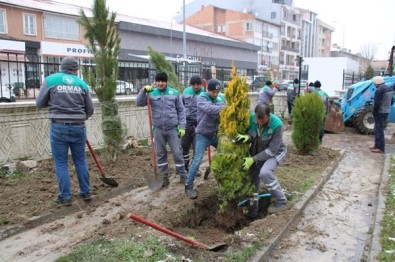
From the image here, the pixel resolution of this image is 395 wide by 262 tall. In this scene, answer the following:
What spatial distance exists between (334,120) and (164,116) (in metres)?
8.47

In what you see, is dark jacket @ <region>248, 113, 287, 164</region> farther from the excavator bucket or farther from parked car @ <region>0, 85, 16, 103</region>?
the excavator bucket

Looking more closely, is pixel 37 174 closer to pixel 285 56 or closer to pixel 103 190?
pixel 103 190

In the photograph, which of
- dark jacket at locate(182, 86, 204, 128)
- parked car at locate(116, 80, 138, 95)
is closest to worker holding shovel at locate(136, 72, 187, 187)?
dark jacket at locate(182, 86, 204, 128)

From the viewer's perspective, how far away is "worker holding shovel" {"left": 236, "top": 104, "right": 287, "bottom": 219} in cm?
473

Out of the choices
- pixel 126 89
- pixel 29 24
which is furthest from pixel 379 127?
pixel 29 24

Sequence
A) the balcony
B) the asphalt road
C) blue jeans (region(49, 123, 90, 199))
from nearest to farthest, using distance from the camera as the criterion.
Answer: the asphalt road → blue jeans (region(49, 123, 90, 199)) → the balcony

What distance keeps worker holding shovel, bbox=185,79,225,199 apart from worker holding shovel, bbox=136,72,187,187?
22.1 inches

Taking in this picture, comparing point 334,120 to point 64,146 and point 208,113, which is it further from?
point 64,146

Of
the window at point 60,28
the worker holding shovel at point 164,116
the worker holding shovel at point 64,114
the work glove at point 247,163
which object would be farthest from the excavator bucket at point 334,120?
the window at point 60,28

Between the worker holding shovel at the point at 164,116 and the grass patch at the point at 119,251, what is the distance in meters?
2.35

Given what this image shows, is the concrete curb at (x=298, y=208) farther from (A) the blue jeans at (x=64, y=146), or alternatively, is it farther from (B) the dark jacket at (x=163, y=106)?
(A) the blue jeans at (x=64, y=146)

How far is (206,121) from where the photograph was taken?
562 cm

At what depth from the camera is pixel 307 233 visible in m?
4.63

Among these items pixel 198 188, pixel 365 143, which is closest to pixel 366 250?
pixel 198 188
